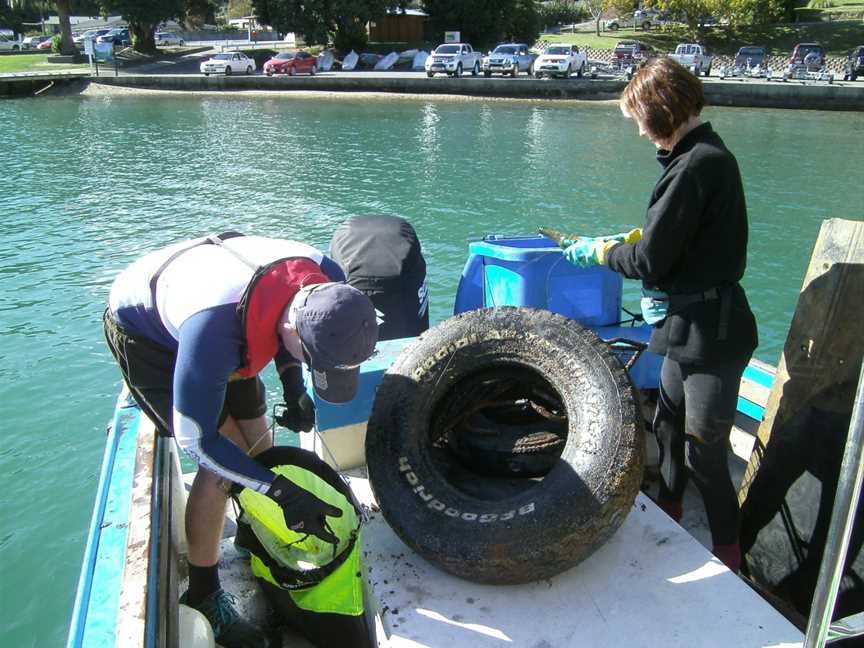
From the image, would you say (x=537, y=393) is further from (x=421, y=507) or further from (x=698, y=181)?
(x=698, y=181)

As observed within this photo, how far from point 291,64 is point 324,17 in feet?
23.4

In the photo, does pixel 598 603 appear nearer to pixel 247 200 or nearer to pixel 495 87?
pixel 247 200

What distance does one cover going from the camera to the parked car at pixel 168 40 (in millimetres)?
56500

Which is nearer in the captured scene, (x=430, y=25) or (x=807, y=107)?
(x=807, y=107)

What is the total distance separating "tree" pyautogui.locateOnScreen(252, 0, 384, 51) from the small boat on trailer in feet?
146

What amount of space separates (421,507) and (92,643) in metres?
1.20

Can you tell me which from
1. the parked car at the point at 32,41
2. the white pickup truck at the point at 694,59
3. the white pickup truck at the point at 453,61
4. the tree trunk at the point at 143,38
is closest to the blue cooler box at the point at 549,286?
the white pickup truck at the point at 453,61

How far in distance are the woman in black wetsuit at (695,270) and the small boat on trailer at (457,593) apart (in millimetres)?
391

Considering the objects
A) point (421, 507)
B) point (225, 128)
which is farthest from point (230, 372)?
point (225, 128)

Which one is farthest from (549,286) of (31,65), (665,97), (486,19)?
(31,65)

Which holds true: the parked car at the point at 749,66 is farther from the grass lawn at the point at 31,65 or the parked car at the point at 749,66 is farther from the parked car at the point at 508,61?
the grass lawn at the point at 31,65

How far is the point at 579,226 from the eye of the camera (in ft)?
41.1

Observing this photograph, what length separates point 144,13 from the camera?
Result: 46031mm

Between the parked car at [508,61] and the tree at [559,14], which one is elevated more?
the tree at [559,14]
